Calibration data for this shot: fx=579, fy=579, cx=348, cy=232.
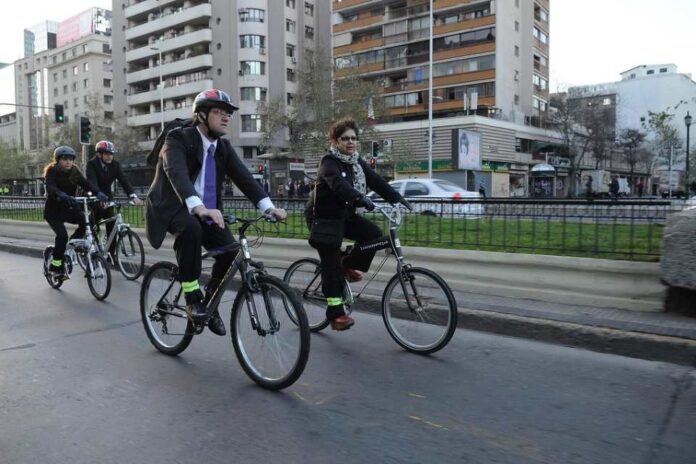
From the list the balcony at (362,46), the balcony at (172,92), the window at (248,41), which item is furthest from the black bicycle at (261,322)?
the window at (248,41)

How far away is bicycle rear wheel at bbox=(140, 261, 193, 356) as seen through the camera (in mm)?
4656

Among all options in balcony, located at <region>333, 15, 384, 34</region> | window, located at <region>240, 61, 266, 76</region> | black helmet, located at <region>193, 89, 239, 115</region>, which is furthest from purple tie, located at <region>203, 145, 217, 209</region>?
balcony, located at <region>333, 15, 384, 34</region>

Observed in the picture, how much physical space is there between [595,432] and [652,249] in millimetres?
3283

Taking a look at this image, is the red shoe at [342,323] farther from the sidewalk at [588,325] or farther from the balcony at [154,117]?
the balcony at [154,117]

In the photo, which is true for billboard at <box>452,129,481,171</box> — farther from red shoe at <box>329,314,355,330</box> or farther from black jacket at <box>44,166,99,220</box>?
red shoe at <box>329,314,355,330</box>

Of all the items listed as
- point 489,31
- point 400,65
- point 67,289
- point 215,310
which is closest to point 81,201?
point 67,289

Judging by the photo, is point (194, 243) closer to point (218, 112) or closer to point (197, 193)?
point (197, 193)

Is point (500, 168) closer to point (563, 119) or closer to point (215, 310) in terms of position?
point (563, 119)

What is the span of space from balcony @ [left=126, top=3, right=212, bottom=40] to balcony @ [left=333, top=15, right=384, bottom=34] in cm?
1266

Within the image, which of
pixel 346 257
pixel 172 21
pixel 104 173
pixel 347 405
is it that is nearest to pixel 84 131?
pixel 104 173

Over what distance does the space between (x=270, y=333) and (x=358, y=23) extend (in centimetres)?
5606

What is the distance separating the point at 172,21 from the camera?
2336 inches

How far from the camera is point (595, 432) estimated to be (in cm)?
330

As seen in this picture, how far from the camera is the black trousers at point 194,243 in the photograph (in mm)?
4199
